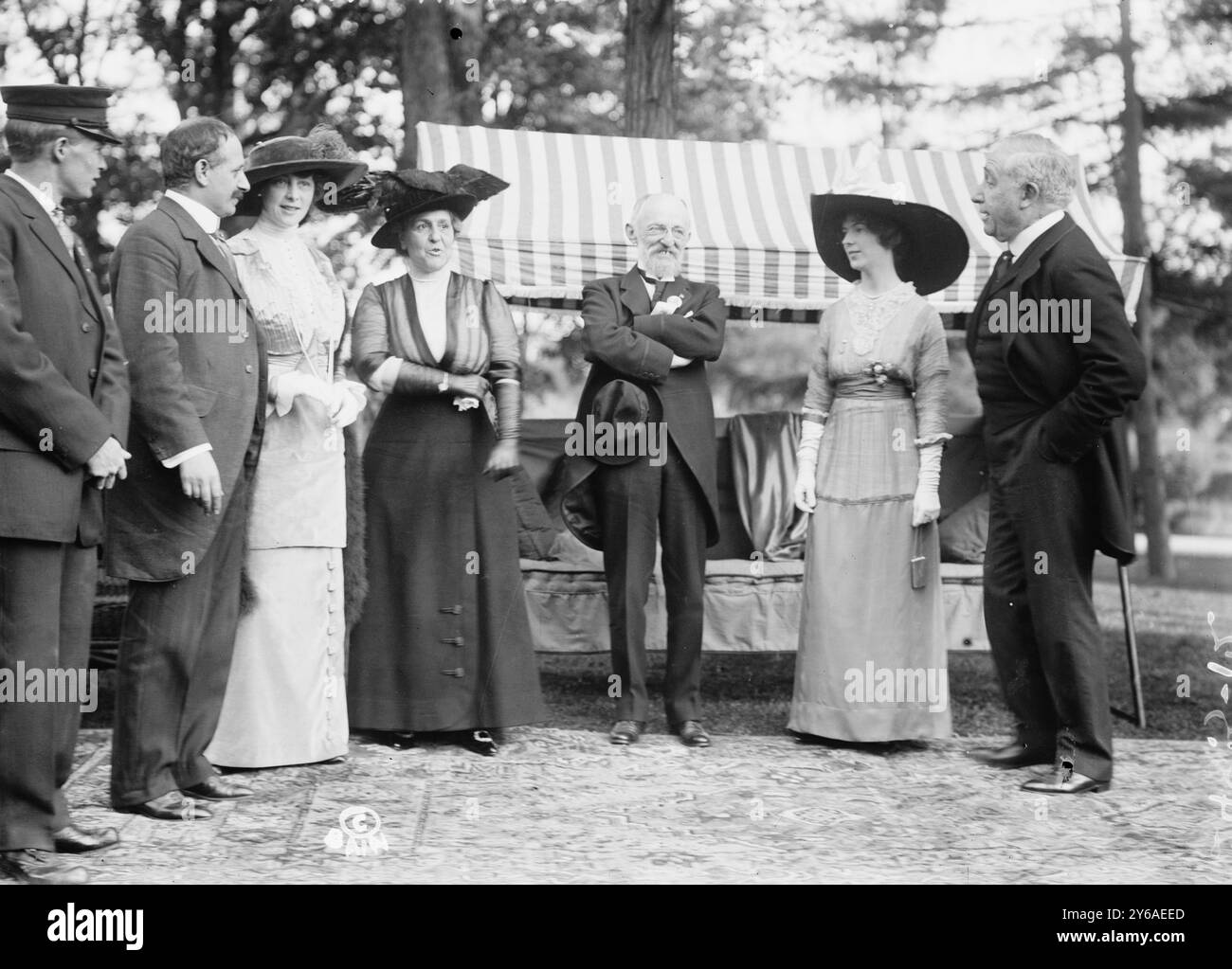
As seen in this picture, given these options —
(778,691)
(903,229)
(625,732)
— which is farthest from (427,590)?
(778,691)

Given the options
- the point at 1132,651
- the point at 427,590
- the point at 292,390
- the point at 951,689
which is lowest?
the point at 951,689

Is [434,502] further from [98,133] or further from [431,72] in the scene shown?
[431,72]

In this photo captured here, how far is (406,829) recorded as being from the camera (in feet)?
14.2

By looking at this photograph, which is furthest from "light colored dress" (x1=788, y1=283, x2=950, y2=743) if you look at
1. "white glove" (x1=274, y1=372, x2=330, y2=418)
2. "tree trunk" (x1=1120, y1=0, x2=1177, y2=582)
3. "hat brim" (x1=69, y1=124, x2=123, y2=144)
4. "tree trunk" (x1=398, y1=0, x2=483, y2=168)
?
"tree trunk" (x1=1120, y1=0, x2=1177, y2=582)

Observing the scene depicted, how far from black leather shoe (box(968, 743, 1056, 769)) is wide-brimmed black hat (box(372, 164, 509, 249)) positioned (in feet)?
9.44

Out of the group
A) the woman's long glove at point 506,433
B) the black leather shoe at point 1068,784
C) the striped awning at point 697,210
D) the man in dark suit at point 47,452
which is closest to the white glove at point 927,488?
the black leather shoe at point 1068,784

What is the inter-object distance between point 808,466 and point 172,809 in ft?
9.00

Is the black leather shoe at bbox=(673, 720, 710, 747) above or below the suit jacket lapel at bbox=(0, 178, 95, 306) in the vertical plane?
below

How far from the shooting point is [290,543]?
512 cm

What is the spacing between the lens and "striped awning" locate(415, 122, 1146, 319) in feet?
23.2

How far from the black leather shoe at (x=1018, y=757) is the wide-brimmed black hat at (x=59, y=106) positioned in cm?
366

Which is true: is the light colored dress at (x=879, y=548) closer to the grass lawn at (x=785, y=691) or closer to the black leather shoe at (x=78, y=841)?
the grass lawn at (x=785, y=691)

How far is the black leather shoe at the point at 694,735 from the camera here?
5.59m

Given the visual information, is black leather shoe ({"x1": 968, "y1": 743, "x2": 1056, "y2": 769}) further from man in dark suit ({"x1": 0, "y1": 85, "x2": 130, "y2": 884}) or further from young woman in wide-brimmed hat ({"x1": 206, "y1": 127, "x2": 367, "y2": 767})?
man in dark suit ({"x1": 0, "y1": 85, "x2": 130, "y2": 884})
